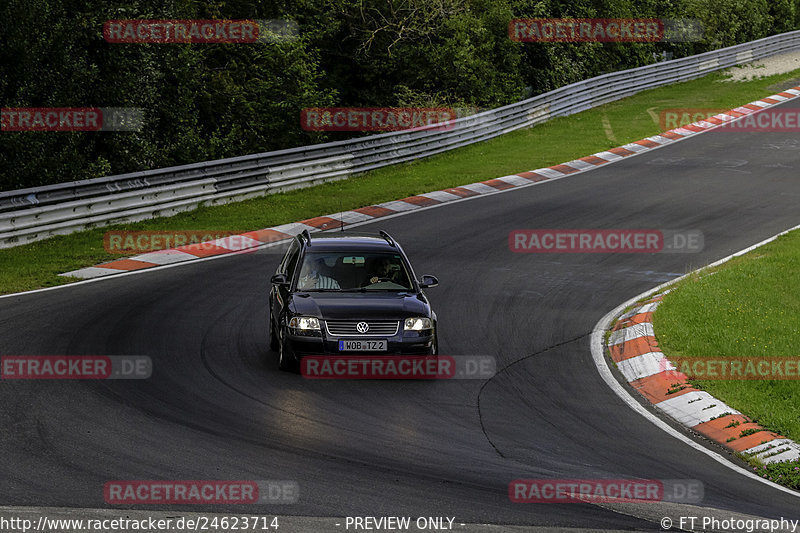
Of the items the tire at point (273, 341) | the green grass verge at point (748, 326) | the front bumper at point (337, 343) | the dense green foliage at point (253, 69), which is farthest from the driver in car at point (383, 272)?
the dense green foliage at point (253, 69)

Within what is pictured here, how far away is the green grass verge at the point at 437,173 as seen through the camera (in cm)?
1887

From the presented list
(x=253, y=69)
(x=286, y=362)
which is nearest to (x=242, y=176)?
(x=253, y=69)

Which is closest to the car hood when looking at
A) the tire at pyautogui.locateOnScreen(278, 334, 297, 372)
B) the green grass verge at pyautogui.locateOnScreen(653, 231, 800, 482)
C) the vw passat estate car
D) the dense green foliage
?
the vw passat estate car

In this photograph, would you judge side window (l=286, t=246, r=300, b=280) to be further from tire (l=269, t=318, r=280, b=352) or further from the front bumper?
the front bumper

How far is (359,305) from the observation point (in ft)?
40.3

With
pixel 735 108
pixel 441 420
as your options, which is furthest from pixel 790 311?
pixel 735 108

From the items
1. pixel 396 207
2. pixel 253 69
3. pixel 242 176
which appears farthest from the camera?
pixel 253 69

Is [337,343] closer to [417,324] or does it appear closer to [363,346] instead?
[363,346]

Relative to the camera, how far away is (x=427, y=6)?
34.1m

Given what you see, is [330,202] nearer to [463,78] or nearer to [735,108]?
[463,78]

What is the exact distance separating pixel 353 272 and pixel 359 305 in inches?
35.5

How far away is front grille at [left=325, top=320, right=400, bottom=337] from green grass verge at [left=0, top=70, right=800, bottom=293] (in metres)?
6.79

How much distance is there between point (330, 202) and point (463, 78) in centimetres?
1201

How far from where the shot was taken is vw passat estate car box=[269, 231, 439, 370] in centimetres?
1201
